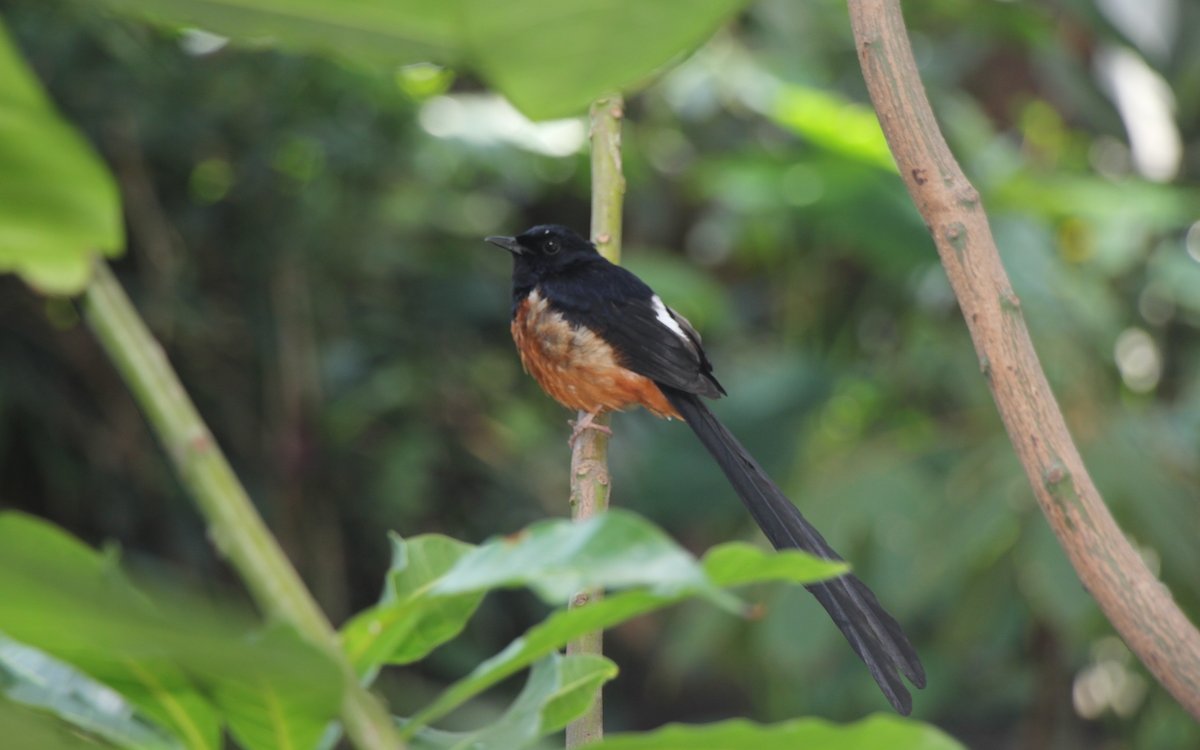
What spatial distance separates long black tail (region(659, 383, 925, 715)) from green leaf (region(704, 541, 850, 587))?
15.1 inches

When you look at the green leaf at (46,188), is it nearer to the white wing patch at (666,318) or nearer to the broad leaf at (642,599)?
the broad leaf at (642,599)

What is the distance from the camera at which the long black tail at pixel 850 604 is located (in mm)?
788

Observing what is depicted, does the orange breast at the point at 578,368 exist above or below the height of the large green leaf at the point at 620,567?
above

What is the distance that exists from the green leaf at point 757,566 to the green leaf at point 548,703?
0.12m

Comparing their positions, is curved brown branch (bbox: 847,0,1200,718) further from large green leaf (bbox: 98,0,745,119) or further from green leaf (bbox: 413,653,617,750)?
large green leaf (bbox: 98,0,745,119)

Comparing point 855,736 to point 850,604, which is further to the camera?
point 850,604

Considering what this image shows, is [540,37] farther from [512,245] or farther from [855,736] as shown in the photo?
[512,245]

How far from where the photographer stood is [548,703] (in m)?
0.45

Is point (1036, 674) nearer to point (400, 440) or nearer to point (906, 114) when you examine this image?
point (400, 440)

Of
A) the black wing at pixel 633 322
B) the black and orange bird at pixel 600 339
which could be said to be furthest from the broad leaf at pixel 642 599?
the black wing at pixel 633 322

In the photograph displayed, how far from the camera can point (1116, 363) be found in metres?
3.54

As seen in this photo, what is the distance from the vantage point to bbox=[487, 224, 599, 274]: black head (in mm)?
2047

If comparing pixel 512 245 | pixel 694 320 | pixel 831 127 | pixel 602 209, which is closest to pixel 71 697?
pixel 602 209

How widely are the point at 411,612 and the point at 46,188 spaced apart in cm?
16
